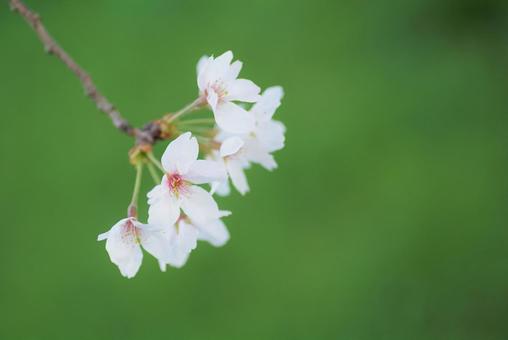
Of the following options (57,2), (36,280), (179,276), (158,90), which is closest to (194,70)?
(158,90)

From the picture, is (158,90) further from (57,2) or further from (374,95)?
(374,95)

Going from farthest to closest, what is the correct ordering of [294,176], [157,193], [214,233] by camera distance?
1. [294,176]
2. [214,233]
3. [157,193]

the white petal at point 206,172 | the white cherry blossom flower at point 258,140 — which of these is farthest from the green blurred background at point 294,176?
the white petal at point 206,172

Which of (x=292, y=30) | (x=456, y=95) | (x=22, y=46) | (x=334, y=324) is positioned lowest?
(x=334, y=324)

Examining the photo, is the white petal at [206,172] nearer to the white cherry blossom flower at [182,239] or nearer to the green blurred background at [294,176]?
the white cherry blossom flower at [182,239]

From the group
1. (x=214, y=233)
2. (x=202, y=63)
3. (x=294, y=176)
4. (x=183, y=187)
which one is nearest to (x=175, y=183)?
(x=183, y=187)

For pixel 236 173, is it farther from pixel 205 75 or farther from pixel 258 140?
pixel 205 75

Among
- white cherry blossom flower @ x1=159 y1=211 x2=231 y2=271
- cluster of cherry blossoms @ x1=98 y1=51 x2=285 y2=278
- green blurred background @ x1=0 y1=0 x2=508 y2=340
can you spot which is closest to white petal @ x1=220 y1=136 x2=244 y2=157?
cluster of cherry blossoms @ x1=98 y1=51 x2=285 y2=278
